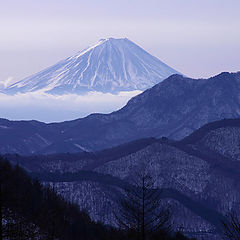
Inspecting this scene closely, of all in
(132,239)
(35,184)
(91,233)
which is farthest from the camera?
(35,184)

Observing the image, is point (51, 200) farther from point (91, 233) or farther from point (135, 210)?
point (135, 210)

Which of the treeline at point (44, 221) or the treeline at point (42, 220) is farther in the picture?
the treeline at point (42, 220)

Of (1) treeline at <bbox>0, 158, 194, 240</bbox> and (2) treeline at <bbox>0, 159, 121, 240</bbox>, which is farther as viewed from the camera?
(2) treeline at <bbox>0, 159, 121, 240</bbox>

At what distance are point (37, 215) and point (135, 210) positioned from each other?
128 ft

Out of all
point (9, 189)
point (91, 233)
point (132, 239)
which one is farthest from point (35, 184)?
point (9, 189)

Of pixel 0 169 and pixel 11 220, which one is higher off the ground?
pixel 0 169

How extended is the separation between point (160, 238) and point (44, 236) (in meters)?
13.5

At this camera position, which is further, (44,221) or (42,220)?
(42,220)

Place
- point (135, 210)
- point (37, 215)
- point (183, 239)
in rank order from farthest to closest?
point (183, 239) → point (37, 215) → point (135, 210)

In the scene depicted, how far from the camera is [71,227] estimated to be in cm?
10356

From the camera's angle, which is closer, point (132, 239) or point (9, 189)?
point (9, 189)

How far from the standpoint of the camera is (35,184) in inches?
4990

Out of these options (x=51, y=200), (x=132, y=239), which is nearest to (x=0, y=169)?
(x=132, y=239)

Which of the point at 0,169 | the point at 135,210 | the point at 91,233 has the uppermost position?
the point at 0,169
